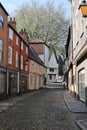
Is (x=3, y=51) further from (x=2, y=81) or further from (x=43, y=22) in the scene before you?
(x=43, y=22)

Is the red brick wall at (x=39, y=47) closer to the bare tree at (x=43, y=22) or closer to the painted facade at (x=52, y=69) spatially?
the bare tree at (x=43, y=22)

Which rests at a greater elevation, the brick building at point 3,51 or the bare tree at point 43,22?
the bare tree at point 43,22

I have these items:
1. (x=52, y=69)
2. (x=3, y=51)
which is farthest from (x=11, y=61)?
(x=52, y=69)

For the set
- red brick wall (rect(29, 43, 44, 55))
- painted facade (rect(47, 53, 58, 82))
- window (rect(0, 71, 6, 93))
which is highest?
red brick wall (rect(29, 43, 44, 55))

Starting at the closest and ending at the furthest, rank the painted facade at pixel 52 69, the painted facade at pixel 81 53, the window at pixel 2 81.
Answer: the painted facade at pixel 81 53 < the window at pixel 2 81 < the painted facade at pixel 52 69

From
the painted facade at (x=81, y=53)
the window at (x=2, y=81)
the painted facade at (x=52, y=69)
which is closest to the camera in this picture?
the painted facade at (x=81, y=53)

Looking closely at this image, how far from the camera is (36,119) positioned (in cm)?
1672

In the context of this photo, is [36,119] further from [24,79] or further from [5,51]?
[24,79]

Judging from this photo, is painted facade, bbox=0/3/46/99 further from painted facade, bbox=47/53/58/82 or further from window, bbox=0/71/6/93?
painted facade, bbox=47/53/58/82

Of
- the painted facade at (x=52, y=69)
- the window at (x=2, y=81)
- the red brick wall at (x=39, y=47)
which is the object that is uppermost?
the red brick wall at (x=39, y=47)

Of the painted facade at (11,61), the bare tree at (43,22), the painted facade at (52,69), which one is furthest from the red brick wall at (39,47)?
the painted facade at (11,61)

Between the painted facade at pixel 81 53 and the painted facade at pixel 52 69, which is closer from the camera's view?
the painted facade at pixel 81 53

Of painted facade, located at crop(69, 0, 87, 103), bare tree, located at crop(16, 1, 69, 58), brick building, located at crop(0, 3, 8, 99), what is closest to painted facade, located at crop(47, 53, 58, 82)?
bare tree, located at crop(16, 1, 69, 58)

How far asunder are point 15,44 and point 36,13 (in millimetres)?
35944
